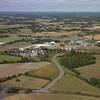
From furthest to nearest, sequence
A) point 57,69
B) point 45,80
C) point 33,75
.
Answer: point 57,69
point 33,75
point 45,80

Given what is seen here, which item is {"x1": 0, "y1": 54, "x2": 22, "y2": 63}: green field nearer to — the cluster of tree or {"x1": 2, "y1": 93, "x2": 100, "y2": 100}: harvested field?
the cluster of tree

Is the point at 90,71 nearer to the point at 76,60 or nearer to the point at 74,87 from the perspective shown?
the point at 76,60

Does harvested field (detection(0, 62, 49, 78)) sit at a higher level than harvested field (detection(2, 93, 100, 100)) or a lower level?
lower

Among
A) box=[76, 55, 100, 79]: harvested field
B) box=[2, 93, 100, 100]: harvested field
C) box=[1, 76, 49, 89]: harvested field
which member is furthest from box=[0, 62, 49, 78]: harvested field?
box=[2, 93, 100, 100]: harvested field

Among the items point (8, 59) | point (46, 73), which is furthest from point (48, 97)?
point (8, 59)

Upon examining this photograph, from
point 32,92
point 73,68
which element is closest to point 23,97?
point 32,92

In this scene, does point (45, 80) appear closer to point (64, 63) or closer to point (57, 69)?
point (57, 69)

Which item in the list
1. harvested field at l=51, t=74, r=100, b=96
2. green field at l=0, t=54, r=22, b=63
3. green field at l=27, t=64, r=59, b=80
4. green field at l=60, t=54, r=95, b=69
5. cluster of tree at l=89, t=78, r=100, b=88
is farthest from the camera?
green field at l=0, t=54, r=22, b=63
